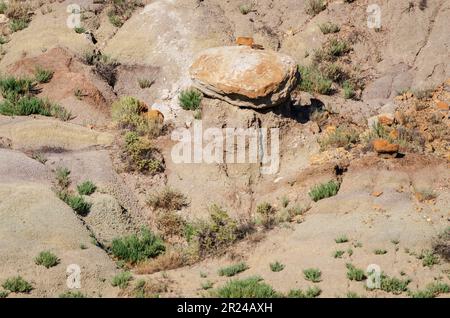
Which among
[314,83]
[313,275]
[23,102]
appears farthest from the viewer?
[314,83]

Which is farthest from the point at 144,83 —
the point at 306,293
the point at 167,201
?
the point at 306,293

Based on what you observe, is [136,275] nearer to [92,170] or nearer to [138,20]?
[92,170]

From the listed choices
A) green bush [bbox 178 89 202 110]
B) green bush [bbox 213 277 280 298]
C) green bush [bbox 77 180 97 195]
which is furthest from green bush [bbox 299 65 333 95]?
green bush [bbox 213 277 280 298]

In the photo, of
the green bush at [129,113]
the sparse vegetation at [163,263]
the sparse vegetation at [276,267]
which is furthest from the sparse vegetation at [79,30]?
the sparse vegetation at [276,267]

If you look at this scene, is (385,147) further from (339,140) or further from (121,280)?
(121,280)

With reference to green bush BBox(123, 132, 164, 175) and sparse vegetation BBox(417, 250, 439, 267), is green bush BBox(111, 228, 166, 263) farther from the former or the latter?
sparse vegetation BBox(417, 250, 439, 267)

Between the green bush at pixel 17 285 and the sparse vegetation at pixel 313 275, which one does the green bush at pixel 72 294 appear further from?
the sparse vegetation at pixel 313 275

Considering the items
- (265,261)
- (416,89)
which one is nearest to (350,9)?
(416,89)
